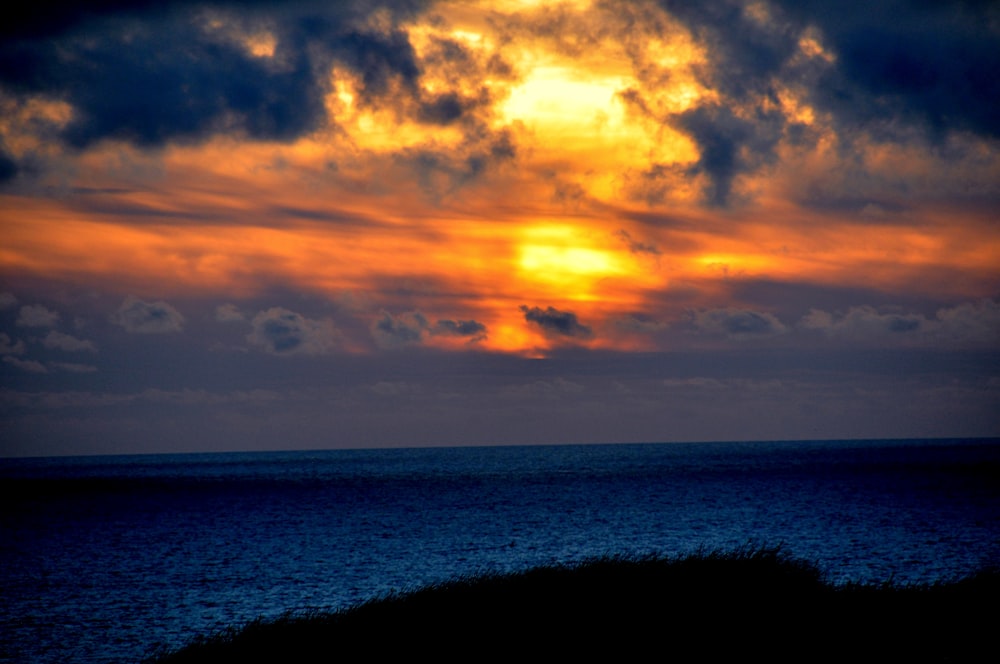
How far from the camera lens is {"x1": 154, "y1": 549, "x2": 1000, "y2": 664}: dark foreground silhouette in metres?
22.7

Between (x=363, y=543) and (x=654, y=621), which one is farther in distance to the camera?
(x=363, y=543)

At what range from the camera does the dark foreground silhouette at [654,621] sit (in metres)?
22.7

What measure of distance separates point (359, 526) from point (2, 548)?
29.0 m

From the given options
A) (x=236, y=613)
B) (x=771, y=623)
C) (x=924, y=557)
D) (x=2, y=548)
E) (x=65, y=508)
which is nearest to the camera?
(x=771, y=623)

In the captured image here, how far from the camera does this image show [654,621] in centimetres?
2447

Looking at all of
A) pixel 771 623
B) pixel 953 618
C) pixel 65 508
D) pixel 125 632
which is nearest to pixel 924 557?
pixel 953 618

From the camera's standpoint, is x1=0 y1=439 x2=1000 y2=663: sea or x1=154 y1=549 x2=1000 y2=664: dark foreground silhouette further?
x1=0 y1=439 x2=1000 y2=663: sea

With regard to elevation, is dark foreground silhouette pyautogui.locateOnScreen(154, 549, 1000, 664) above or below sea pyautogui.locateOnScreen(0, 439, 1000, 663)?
above

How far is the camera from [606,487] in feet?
451

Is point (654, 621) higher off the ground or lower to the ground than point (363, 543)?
higher

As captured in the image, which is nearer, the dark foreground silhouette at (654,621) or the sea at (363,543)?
the dark foreground silhouette at (654,621)

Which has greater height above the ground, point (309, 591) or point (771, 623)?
point (771, 623)

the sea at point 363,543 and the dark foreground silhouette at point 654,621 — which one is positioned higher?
the dark foreground silhouette at point 654,621

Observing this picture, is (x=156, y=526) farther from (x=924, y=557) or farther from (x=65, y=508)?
(x=924, y=557)
